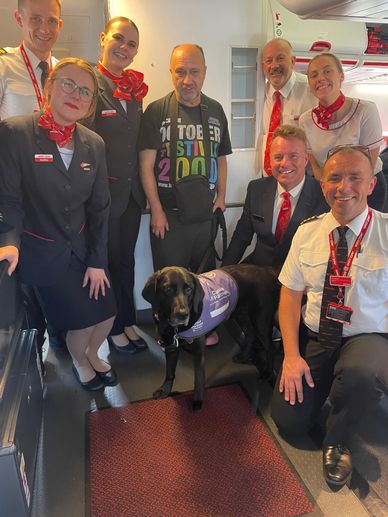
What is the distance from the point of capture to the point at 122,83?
207 centimetres

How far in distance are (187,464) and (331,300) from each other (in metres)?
0.92

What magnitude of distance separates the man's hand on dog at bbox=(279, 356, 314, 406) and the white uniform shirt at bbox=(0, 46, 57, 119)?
1.66m

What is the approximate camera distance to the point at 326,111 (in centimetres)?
226

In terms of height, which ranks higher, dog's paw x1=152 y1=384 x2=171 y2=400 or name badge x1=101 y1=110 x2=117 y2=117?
name badge x1=101 y1=110 x2=117 y2=117

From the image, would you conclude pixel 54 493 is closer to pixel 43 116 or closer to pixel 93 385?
pixel 93 385

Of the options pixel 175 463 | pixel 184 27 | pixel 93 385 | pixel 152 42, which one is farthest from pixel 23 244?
pixel 184 27

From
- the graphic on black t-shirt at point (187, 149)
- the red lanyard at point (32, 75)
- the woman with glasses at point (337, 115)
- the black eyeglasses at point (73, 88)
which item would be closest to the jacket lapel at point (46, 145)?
the black eyeglasses at point (73, 88)

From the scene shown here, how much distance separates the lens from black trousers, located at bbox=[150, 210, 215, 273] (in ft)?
7.95

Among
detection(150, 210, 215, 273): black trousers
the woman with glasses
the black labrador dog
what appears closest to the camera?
the black labrador dog

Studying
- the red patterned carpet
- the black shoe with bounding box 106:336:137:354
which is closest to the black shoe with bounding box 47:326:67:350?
the black shoe with bounding box 106:336:137:354

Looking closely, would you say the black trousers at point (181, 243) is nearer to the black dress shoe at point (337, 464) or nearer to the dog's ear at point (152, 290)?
the dog's ear at point (152, 290)

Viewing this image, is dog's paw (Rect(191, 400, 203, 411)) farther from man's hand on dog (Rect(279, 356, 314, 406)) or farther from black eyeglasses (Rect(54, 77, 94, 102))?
black eyeglasses (Rect(54, 77, 94, 102))

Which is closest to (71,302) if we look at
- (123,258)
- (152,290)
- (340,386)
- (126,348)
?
(152,290)

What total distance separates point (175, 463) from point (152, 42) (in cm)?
233
